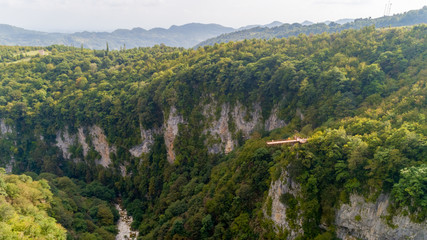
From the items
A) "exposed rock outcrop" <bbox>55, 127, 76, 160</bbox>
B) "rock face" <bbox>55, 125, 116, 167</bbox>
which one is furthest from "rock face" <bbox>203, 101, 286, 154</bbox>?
Result: "exposed rock outcrop" <bbox>55, 127, 76, 160</bbox>

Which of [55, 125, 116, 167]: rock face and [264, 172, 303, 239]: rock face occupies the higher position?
[264, 172, 303, 239]: rock face

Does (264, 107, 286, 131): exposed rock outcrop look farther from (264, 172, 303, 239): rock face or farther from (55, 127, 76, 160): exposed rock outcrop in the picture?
(55, 127, 76, 160): exposed rock outcrop

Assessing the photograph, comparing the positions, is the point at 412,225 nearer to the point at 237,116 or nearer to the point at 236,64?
the point at 237,116

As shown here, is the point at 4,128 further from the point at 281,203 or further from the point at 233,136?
the point at 281,203

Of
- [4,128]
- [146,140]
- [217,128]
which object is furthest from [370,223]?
[4,128]

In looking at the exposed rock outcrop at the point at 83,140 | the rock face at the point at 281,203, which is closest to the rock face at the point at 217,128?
the exposed rock outcrop at the point at 83,140
